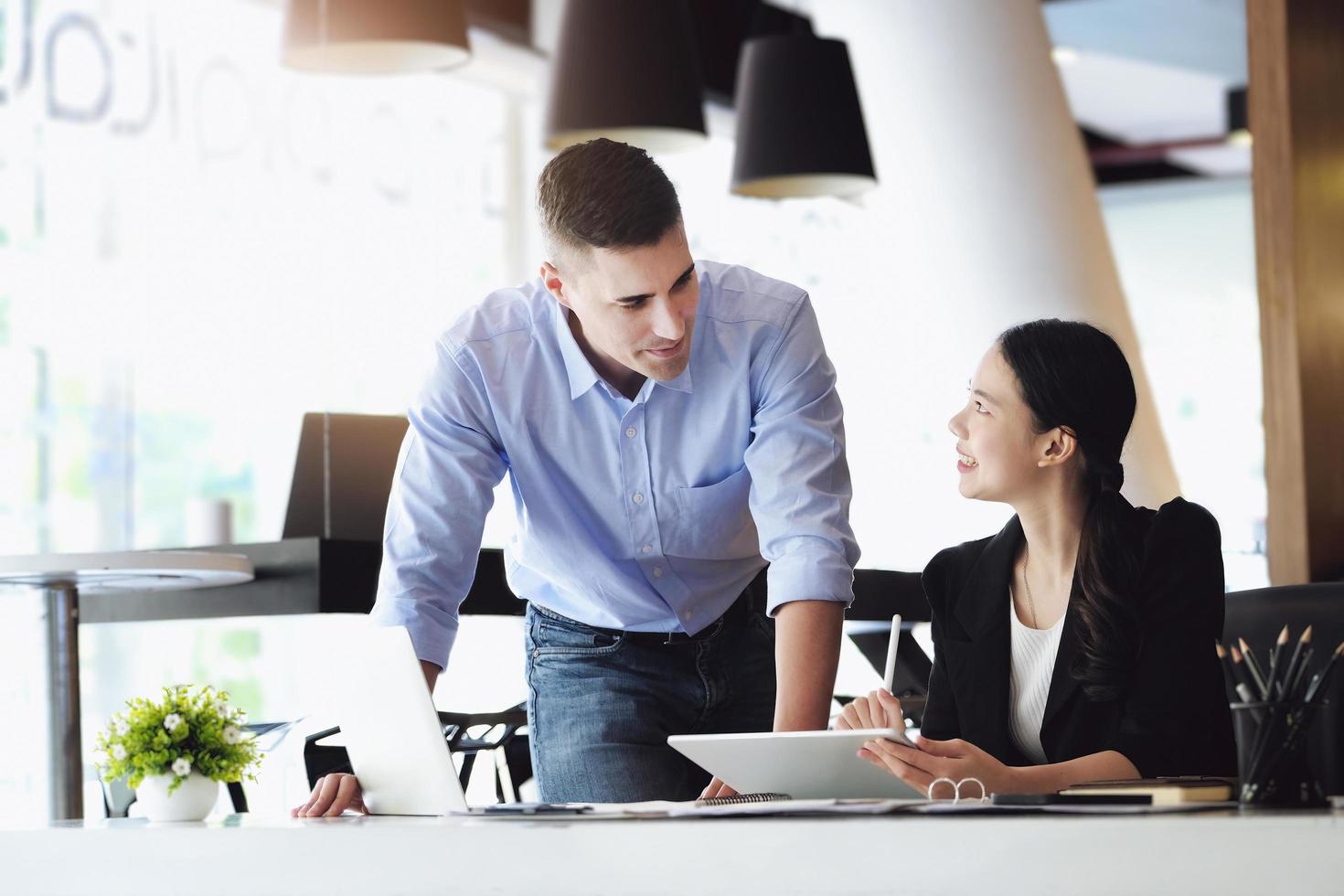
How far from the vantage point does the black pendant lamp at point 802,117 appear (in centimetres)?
450

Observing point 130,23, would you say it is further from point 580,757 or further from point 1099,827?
point 1099,827

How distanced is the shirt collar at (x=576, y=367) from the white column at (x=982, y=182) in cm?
428

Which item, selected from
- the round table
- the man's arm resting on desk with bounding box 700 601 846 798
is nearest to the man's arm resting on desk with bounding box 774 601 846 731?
the man's arm resting on desk with bounding box 700 601 846 798

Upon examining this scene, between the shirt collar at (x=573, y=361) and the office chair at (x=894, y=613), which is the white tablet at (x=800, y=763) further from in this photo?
the office chair at (x=894, y=613)

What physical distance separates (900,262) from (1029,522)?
4592 millimetres

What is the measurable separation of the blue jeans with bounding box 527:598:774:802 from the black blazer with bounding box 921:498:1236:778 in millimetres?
259

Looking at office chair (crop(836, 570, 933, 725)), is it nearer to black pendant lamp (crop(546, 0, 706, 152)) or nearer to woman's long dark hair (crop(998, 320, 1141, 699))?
black pendant lamp (crop(546, 0, 706, 152))

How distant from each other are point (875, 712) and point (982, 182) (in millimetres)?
5014

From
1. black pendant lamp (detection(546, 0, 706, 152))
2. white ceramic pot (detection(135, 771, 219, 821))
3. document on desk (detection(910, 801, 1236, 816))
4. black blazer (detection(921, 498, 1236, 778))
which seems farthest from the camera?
black pendant lamp (detection(546, 0, 706, 152))

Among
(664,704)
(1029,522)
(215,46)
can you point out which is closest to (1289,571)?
(1029,522)

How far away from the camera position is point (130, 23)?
16.3ft

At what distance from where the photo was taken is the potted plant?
1.73m

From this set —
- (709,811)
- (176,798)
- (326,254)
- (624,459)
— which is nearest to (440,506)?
(624,459)

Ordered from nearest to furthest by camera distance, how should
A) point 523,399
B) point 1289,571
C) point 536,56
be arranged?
point 523,399 → point 1289,571 → point 536,56
